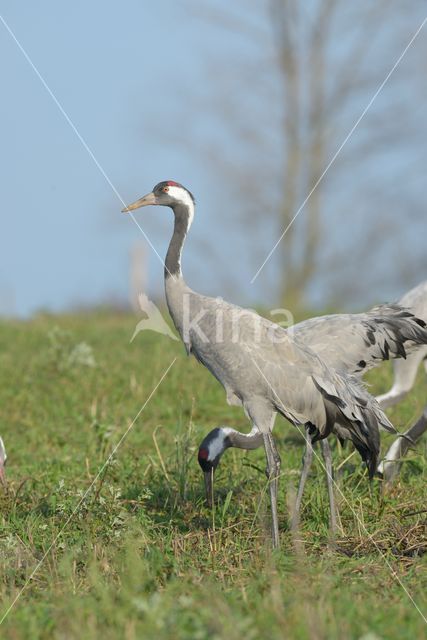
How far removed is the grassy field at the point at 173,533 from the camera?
3463 mm

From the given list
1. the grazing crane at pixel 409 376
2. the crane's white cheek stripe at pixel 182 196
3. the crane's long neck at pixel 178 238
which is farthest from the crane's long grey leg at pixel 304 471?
the crane's white cheek stripe at pixel 182 196

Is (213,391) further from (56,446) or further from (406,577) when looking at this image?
(406,577)

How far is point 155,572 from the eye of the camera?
165 inches

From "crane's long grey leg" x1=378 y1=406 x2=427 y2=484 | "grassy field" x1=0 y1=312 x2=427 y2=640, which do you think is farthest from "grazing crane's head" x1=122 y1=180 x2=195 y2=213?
"crane's long grey leg" x1=378 y1=406 x2=427 y2=484

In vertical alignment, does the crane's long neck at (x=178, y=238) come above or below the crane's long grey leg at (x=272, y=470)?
above

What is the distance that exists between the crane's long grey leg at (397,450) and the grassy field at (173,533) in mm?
85

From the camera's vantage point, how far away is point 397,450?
5977 mm

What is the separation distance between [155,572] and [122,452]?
238 centimetres

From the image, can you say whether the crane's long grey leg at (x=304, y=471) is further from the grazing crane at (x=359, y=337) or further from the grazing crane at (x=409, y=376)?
the grazing crane at (x=409, y=376)

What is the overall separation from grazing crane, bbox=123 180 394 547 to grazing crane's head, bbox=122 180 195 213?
0.35 feet

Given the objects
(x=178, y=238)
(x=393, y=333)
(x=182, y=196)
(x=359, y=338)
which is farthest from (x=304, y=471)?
(x=182, y=196)

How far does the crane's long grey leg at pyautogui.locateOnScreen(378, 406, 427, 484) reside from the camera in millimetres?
5710

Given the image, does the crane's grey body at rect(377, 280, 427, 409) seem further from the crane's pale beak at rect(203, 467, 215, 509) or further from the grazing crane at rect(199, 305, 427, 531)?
the crane's pale beak at rect(203, 467, 215, 509)

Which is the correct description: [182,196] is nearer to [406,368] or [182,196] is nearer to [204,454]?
[204,454]
